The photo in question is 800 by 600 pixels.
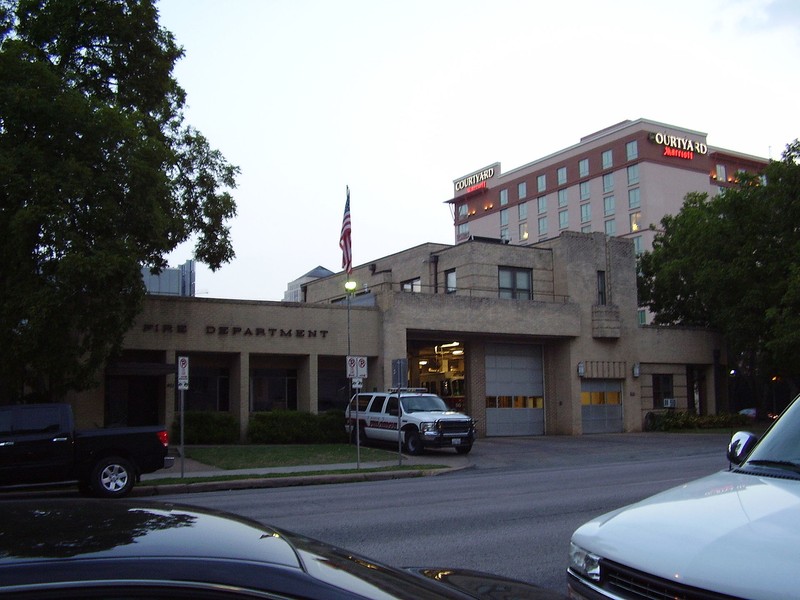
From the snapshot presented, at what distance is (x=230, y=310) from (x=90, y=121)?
1081 cm

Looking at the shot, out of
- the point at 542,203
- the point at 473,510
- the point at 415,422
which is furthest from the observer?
the point at 542,203

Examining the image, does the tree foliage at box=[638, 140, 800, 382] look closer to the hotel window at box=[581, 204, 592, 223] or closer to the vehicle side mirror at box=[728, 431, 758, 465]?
the vehicle side mirror at box=[728, 431, 758, 465]

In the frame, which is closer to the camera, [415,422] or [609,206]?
[415,422]

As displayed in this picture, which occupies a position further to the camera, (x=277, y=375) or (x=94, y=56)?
(x=277, y=375)

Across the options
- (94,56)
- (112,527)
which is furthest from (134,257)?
(112,527)

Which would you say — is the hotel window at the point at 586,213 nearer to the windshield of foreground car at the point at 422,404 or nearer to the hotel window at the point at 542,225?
the hotel window at the point at 542,225

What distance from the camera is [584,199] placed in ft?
293

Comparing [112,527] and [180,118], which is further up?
[180,118]

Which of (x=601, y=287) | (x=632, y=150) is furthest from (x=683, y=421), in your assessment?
(x=632, y=150)

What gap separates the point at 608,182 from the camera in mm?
85812

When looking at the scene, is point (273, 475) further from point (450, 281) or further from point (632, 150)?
point (632, 150)

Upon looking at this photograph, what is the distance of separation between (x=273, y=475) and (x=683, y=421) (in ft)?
84.8

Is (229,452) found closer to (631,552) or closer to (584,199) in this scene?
(631,552)

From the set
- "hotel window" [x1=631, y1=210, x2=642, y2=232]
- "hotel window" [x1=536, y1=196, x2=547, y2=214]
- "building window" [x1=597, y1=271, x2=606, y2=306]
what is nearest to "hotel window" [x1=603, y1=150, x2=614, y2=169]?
"hotel window" [x1=631, y1=210, x2=642, y2=232]
